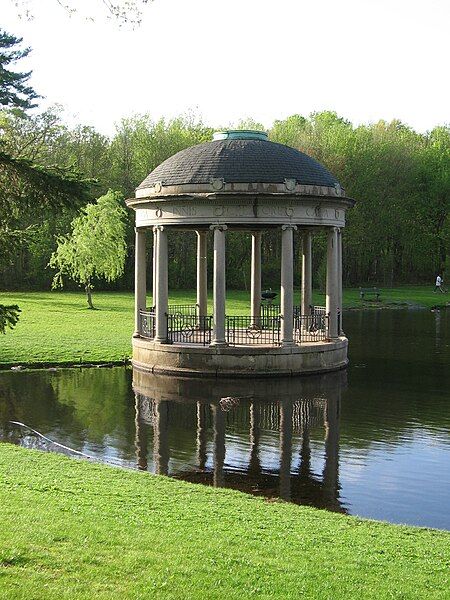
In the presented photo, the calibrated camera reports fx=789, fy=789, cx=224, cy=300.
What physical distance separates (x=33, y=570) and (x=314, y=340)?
23119 millimetres

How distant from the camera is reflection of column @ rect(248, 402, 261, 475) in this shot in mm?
17172

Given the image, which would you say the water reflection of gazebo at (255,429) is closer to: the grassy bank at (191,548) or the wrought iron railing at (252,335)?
the grassy bank at (191,548)

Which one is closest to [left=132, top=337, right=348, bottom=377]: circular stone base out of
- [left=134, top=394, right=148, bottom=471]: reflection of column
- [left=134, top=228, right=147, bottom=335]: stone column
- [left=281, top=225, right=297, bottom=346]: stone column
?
[left=281, top=225, right=297, bottom=346]: stone column

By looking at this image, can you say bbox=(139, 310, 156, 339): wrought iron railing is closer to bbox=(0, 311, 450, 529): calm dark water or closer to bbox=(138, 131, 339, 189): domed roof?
bbox=(0, 311, 450, 529): calm dark water

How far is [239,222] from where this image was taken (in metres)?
28.6

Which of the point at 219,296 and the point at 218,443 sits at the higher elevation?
the point at 219,296

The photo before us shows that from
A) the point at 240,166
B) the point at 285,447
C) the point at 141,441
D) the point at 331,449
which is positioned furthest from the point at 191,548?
the point at 240,166

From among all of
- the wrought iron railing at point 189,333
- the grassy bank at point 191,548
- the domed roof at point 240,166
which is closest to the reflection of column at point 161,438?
the grassy bank at point 191,548

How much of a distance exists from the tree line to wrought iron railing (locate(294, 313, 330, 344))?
3873 cm

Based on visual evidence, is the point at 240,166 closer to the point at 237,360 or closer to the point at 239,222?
the point at 239,222

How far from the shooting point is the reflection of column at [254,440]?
676 inches

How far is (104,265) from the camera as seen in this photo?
178ft

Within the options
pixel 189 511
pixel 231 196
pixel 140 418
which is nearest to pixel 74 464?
pixel 189 511

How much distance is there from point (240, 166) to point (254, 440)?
12934mm
